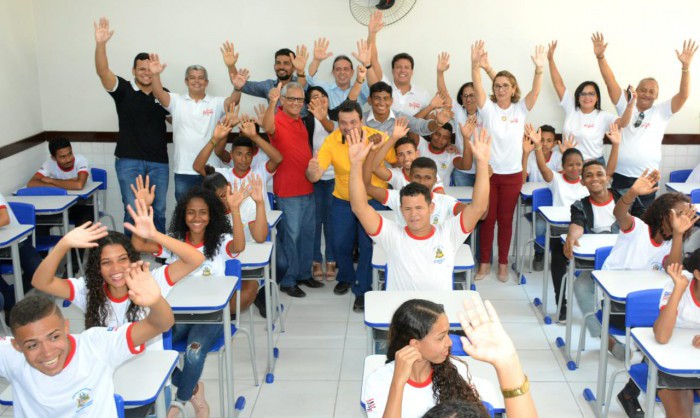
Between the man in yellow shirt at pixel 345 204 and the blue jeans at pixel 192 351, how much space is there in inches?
62.5

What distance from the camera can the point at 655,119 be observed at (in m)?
6.09

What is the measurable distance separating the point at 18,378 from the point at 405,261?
1.89 m

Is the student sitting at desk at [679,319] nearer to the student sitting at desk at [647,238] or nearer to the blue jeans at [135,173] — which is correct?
the student sitting at desk at [647,238]

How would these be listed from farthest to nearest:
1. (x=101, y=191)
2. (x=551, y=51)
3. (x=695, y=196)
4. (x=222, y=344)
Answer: (x=101, y=191), (x=551, y=51), (x=695, y=196), (x=222, y=344)

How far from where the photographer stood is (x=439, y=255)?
3742 mm

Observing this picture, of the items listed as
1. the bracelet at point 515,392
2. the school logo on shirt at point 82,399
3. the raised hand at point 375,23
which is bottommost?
the school logo on shirt at point 82,399

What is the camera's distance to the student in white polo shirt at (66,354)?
254 centimetres

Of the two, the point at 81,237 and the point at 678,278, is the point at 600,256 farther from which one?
the point at 81,237

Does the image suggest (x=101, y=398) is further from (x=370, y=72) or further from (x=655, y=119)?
(x=655, y=119)

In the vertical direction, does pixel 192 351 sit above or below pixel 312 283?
above

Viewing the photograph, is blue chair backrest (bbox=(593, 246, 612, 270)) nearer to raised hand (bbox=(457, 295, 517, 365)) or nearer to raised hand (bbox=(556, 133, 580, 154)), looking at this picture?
raised hand (bbox=(556, 133, 580, 154))

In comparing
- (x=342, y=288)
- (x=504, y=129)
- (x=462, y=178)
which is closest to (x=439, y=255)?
(x=342, y=288)

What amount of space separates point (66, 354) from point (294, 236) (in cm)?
289

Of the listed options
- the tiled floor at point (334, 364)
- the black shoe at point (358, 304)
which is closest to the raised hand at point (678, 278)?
the tiled floor at point (334, 364)
